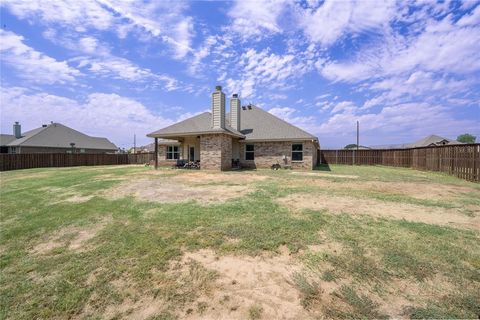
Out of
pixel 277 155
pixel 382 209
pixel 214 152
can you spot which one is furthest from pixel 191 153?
pixel 382 209

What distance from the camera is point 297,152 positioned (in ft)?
60.2

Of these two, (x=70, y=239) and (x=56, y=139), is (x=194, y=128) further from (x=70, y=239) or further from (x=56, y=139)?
(x=56, y=139)

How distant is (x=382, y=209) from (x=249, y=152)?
540 inches

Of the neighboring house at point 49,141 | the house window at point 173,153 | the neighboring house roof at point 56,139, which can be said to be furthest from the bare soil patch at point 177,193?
the neighboring house roof at point 56,139

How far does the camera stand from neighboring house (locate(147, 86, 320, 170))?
53.0 ft

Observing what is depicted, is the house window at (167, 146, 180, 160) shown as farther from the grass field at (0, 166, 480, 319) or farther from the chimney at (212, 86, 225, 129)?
the grass field at (0, 166, 480, 319)

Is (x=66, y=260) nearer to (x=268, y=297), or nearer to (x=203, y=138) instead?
(x=268, y=297)

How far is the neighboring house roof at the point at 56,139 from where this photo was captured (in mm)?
29703

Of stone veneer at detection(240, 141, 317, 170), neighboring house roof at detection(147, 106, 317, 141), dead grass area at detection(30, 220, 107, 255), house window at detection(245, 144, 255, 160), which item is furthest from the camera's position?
house window at detection(245, 144, 255, 160)

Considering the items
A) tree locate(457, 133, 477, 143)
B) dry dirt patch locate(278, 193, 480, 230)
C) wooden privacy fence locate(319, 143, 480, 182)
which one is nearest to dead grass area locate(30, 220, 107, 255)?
dry dirt patch locate(278, 193, 480, 230)

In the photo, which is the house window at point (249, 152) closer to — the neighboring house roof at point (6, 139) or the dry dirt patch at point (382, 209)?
the dry dirt patch at point (382, 209)

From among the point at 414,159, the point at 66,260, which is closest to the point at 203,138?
the point at 66,260

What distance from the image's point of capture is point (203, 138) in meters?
16.5

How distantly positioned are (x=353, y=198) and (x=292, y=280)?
488cm
